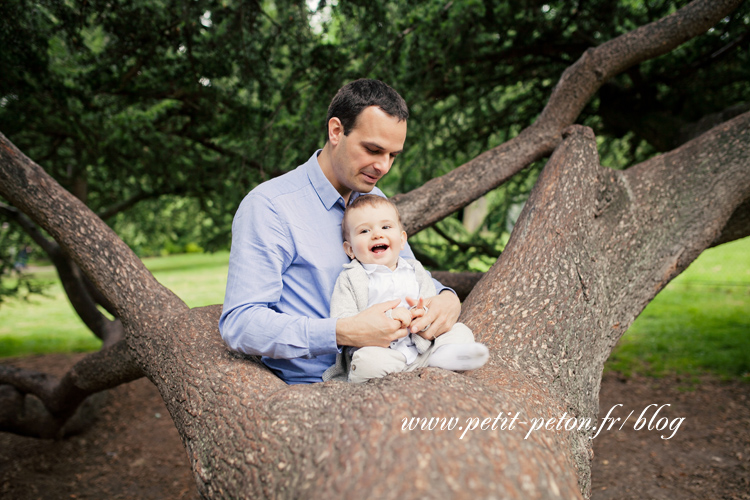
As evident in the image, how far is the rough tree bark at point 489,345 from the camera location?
119cm

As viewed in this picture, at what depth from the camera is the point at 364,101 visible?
201 centimetres

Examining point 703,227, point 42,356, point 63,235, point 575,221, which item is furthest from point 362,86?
point 42,356

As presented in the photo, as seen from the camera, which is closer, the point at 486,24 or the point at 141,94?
the point at 141,94

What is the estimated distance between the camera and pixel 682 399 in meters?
5.19

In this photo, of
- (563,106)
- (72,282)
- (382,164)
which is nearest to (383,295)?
(382,164)

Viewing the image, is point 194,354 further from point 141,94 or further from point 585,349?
point 141,94

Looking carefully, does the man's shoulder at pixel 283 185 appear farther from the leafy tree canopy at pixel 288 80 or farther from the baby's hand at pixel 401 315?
the leafy tree canopy at pixel 288 80

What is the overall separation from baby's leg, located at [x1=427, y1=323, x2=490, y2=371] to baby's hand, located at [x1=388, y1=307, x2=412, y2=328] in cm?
15

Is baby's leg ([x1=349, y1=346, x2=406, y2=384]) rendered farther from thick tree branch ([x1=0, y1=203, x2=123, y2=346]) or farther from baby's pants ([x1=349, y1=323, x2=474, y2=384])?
thick tree branch ([x1=0, y1=203, x2=123, y2=346])

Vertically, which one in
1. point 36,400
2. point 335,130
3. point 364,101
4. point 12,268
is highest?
point 364,101

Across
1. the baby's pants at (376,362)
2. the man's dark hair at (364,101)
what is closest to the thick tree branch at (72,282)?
the man's dark hair at (364,101)

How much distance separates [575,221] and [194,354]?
1.89 metres

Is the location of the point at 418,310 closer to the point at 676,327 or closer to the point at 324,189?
the point at 324,189

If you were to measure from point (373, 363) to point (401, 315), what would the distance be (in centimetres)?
19
